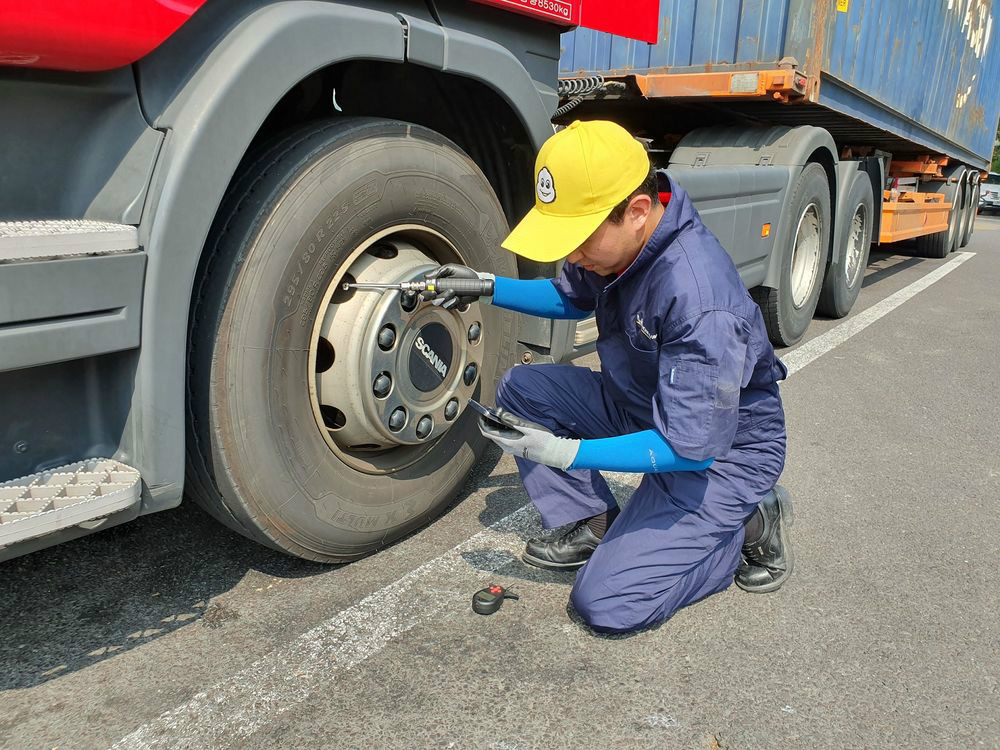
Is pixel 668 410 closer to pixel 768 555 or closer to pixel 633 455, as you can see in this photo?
pixel 633 455

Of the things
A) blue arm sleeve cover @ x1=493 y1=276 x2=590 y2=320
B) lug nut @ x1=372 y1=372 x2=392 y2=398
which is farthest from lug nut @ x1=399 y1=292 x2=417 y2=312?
blue arm sleeve cover @ x1=493 y1=276 x2=590 y2=320

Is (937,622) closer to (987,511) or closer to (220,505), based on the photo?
(987,511)

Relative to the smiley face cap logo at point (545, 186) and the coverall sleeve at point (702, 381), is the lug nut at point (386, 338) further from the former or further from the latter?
the coverall sleeve at point (702, 381)

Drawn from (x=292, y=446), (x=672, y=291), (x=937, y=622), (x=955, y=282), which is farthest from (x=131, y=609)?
(x=955, y=282)

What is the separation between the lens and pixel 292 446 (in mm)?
1956

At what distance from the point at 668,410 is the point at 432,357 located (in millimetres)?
697

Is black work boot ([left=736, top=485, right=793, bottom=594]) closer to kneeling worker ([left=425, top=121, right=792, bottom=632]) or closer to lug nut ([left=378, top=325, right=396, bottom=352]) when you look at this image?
kneeling worker ([left=425, top=121, right=792, bottom=632])

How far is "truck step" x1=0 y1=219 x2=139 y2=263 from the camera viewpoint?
1.32m

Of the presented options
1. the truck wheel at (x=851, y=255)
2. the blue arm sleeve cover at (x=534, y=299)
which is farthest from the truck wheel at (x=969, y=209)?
the blue arm sleeve cover at (x=534, y=299)

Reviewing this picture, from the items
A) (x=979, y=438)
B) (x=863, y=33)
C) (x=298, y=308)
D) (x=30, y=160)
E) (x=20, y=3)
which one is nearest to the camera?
(x=20, y=3)

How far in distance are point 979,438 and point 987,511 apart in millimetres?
873

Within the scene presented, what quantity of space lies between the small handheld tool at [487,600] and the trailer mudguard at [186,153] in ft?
2.69

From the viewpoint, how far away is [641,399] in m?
2.27

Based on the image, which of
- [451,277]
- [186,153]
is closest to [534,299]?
[451,277]
